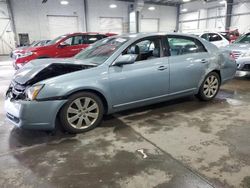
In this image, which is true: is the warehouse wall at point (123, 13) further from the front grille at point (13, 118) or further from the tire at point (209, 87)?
the front grille at point (13, 118)

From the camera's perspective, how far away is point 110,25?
67.4 ft

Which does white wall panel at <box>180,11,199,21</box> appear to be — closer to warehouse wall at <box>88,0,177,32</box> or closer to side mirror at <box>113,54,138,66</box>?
warehouse wall at <box>88,0,177,32</box>

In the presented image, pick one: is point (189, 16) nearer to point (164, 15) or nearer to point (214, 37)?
point (164, 15)

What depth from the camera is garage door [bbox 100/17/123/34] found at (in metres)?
20.1

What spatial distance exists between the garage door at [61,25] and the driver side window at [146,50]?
54.2 ft

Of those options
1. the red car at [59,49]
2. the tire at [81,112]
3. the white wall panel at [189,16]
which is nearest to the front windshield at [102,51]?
the tire at [81,112]

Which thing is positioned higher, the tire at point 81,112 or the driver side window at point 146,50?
the driver side window at point 146,50

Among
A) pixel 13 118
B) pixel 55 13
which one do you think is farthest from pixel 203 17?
pixel 13 118

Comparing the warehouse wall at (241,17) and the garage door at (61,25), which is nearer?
the warehouse wall at (241,17)

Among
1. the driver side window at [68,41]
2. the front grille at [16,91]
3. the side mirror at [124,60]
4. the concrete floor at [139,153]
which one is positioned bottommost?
the concrete floor at [139,153]

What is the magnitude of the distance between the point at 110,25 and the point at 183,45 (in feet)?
58.4

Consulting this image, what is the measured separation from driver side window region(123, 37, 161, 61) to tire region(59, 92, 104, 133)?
3.11ft

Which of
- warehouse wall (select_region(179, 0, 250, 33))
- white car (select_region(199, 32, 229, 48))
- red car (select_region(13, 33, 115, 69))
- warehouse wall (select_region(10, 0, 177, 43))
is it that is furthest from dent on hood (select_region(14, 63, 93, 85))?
warehouse wall (select_region(179, 0, 250, 33))

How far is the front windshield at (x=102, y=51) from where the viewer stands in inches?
125
